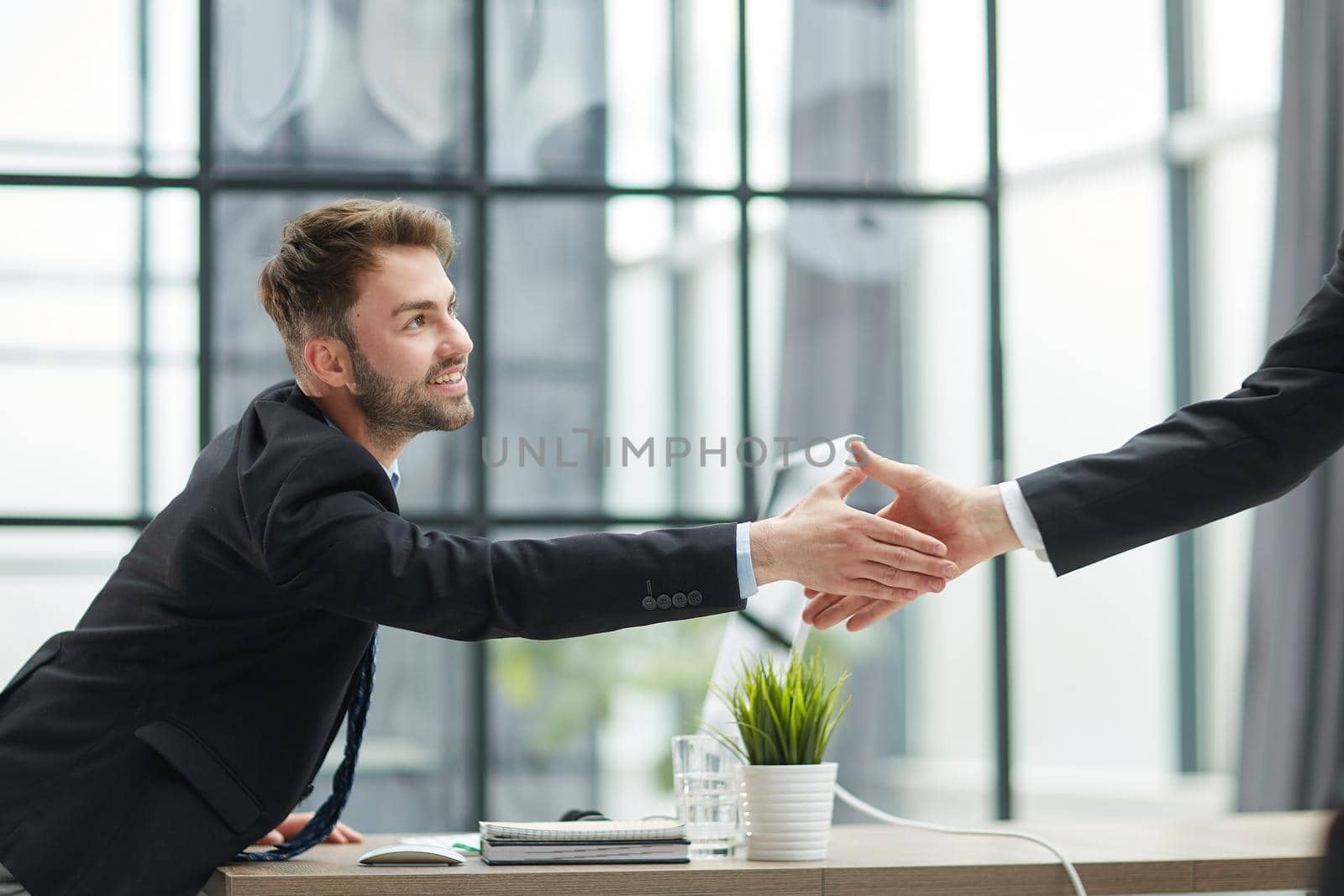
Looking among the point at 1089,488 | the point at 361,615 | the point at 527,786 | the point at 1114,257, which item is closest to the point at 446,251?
the point at 361,615

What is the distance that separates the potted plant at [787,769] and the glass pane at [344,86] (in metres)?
2.16

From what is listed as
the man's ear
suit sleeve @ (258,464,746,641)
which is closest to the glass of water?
suit sleeve @ (258,464,746,641)

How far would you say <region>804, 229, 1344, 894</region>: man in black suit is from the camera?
211cm

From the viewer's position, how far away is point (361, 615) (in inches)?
69.8

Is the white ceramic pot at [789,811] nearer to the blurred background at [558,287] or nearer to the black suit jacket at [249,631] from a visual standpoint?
the black suit jacket at [249,631]

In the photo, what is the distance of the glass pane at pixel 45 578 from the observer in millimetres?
3484

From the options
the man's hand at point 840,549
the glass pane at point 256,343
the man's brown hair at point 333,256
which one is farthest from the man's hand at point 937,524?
the glass pane at point 256,343

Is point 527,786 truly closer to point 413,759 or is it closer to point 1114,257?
point 413,759

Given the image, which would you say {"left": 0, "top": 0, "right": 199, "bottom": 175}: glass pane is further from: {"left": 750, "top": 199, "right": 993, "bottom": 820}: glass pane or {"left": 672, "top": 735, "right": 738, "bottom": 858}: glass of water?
{"left": 672, "top": 735, "right": 738, "bottom": 858}: glass of water

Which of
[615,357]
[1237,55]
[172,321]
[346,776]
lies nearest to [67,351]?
[172,321]

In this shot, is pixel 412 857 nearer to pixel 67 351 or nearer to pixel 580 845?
pixel 580 845

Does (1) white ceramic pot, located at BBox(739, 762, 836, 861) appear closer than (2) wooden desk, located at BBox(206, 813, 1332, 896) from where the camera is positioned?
No

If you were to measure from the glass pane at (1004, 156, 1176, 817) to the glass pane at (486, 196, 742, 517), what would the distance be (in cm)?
182

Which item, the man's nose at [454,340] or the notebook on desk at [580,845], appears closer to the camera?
the notebook on desk at [580,845]
